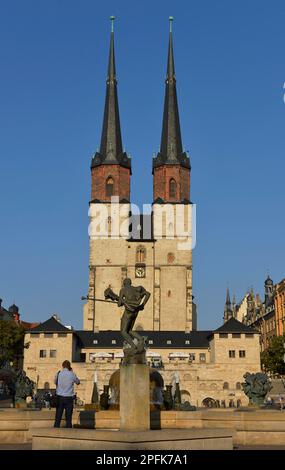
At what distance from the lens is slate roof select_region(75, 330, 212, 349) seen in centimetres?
9456

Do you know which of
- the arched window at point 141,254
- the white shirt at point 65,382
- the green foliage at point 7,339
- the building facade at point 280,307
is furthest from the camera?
the arched window at point 141,254

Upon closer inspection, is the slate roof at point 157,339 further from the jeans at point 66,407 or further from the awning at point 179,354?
the jeans at point 66,407

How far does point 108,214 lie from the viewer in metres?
103

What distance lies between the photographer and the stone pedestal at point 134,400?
46.3 feet

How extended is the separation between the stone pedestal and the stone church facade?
73.1 meters

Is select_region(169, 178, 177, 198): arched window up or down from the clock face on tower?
up

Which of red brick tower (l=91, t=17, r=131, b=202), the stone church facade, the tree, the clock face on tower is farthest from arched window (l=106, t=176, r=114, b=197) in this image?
the tree

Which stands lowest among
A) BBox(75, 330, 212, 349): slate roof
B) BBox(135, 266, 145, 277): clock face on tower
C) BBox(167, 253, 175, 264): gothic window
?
BBox(75, 330, 212, 349): slate roof

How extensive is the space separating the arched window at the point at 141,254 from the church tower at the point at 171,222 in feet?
6.70

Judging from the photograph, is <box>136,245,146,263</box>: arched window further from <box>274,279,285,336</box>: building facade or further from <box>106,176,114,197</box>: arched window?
<box>274,279,285,336</box>: building facade

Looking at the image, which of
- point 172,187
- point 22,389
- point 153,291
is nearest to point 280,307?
point 153,291

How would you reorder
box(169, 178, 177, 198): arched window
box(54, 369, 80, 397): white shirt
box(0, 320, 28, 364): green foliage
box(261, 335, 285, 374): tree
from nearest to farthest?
box(54, 369, 80, 397): white shirt → box(0, 320, 28, 364): green foliage → box(261, 335, 285, 374): tree → box(169, 178, 177, 198): arched window

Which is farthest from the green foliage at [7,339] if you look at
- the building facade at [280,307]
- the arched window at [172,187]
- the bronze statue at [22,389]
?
the bronze statue at [22,389]
